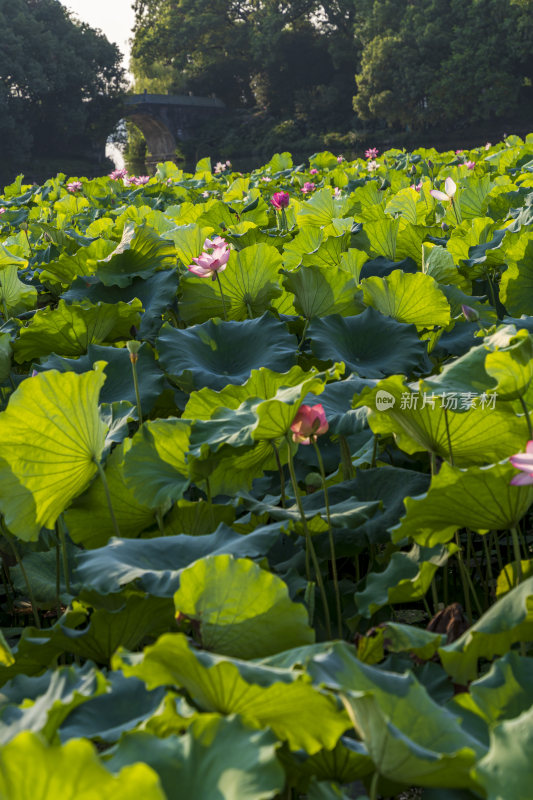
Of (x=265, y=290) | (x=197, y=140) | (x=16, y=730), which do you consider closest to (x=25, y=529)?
(x=16, y=730)

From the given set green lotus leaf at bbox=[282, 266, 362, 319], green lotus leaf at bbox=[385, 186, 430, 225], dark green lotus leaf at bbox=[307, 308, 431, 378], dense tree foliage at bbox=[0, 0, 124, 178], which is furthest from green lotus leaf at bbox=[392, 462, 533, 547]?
dense tree foliage at bbox=[0, 0, 124, 178]

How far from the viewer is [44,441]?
→ 1.16 meters

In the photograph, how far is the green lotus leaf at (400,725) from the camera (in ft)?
2.02

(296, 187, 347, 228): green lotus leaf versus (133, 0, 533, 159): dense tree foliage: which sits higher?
(133, 0, 533, 159): dense tree foliage

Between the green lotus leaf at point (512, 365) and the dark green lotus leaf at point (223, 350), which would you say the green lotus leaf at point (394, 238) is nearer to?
the dark green lotus leaf at point (223, 350)

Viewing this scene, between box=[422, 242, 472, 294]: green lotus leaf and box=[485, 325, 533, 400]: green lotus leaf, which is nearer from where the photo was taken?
box=[485, 325, 533, 400]: green lotus leaf

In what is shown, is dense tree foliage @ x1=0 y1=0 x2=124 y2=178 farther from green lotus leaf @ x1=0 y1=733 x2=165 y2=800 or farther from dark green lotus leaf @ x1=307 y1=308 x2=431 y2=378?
green lotus leaf @ x1=0 y1=733 x2=165 y2=800

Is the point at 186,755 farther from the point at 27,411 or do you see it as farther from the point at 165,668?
the point at 27,411

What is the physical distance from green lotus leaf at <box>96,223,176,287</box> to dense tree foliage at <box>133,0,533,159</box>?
95.0ft

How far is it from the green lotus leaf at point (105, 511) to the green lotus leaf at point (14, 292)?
1.25 metres

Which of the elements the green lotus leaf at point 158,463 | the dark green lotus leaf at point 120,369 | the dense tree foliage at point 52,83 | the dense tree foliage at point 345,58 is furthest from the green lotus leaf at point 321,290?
the dense tree foliage at point 52,83

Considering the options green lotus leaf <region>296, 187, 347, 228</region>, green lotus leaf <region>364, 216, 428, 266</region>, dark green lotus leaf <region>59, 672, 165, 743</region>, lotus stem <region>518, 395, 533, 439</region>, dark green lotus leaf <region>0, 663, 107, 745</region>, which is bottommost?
dark green lotus leaf <region>59, 672, 165, 743</region>

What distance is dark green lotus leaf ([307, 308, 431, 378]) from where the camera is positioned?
1.66 m

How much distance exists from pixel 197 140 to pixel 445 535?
39477 millimetres
